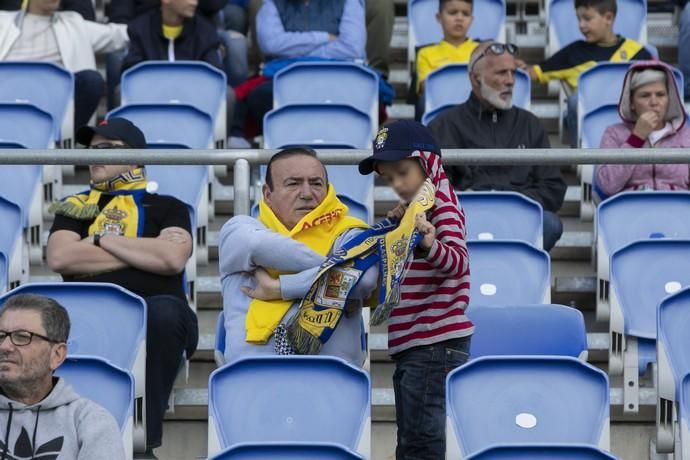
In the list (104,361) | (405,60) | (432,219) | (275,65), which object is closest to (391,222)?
(432,219)

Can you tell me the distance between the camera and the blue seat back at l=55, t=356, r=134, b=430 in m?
5.99

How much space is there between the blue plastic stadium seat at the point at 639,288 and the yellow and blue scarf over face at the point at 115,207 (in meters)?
1.90

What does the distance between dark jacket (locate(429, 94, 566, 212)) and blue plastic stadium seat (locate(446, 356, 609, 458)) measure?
221 cm

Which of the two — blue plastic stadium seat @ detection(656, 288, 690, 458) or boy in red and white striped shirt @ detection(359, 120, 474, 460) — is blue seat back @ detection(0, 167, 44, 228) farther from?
blue plastic stadium seat @ detection(656, 288, 690, 458)

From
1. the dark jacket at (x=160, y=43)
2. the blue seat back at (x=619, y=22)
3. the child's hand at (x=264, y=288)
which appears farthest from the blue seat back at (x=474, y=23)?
the child's hand at (x=264, y=288)

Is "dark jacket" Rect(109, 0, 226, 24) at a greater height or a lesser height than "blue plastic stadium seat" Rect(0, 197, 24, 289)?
greater

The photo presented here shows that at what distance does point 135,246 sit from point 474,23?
13.2 feet

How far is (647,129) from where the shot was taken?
8055 millimetres

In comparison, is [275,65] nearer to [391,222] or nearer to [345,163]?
[345,163]

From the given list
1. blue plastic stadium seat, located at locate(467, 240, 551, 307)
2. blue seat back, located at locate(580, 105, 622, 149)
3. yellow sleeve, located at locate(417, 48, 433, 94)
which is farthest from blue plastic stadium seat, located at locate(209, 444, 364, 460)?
yellow sleeve, located at locate(417, 48, 433, 94)

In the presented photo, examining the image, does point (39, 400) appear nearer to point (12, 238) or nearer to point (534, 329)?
point (534, 329)

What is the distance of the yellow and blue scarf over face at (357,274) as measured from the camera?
552cm

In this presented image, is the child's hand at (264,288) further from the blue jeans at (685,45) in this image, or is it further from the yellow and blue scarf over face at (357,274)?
the blue jeans at (685,45)

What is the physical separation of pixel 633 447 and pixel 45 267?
2.81m
